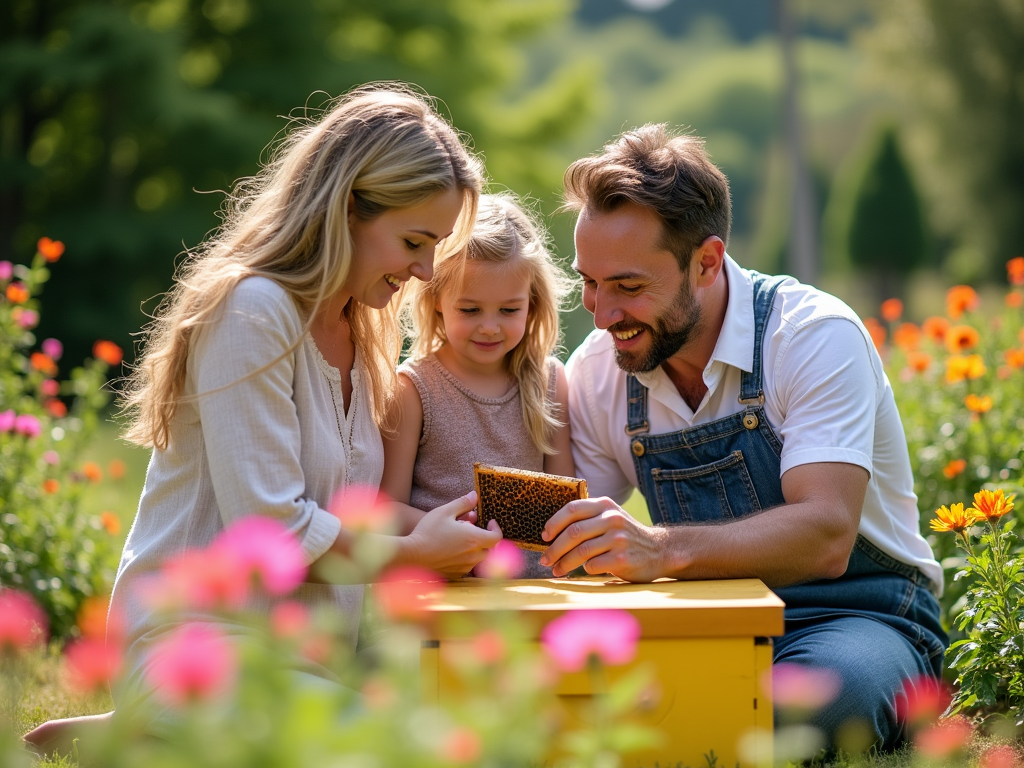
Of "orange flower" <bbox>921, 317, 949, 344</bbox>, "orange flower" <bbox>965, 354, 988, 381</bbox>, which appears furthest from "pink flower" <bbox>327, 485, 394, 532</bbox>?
"orange flower" <bbox>921, 317, 949, 344</bbox>

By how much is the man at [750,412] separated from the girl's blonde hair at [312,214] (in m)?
0.58

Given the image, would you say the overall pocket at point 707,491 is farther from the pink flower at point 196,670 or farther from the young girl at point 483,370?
the pink flower at point 196,670

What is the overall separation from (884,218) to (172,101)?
18.9m

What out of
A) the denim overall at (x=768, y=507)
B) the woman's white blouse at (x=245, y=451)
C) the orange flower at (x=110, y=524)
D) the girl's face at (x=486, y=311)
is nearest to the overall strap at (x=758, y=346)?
the denim overall at (x=768, y=507)

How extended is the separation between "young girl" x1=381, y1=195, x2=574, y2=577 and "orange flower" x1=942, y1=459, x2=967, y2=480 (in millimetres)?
1425

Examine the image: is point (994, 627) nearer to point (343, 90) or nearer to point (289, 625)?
point (289, 625)

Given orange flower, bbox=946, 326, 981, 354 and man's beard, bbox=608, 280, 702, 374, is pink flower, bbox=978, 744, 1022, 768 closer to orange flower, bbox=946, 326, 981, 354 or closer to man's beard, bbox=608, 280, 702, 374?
man's beard, bbox=608, 280, 702, 374

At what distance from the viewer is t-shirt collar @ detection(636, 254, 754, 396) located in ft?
10.4

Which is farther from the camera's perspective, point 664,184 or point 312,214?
point 664,184

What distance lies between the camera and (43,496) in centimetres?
439

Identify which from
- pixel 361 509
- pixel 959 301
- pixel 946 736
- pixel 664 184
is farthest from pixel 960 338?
pixel 361 509

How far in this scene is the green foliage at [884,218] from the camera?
2706 cm

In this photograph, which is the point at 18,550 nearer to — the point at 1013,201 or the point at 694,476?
the point at 694,476

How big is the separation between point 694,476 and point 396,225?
1.20 m
